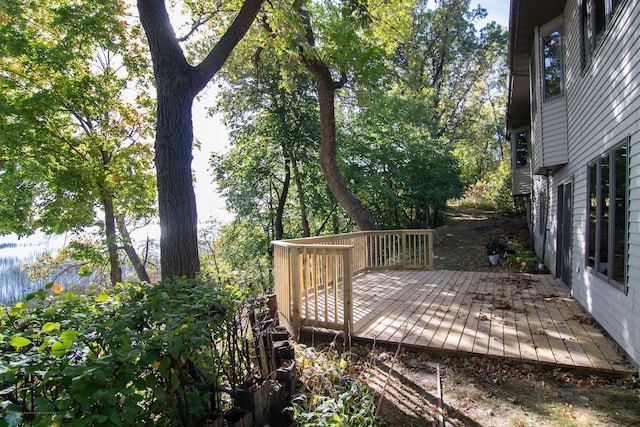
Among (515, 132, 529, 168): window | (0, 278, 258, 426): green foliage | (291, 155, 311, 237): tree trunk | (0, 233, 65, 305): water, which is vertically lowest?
(0, 233, 65, 305): water

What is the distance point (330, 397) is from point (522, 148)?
13422 millimetres

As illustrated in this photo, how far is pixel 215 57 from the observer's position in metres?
4.62

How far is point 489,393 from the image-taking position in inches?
112

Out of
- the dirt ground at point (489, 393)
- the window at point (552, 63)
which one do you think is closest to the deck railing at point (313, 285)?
the dirt ground at point (489, 393)

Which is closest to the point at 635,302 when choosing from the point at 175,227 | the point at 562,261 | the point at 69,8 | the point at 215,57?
the point at 562,261

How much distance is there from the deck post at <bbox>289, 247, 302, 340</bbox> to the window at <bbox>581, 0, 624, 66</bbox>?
4.33 metres

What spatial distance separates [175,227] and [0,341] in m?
2.90

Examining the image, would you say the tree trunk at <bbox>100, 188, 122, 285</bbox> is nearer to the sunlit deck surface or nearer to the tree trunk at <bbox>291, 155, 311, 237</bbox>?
A: the tree trunk at <bbox>291, 155, 311, 237</bbox>

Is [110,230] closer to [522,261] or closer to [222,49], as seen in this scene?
[222,49]

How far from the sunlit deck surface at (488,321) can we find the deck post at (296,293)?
0.66 meters

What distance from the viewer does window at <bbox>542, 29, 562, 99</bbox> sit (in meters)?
6.45

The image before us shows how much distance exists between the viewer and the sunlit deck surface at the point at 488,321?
11.0 feet

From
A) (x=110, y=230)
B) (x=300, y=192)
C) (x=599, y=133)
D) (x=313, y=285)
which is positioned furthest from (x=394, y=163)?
(x=110, y=230)

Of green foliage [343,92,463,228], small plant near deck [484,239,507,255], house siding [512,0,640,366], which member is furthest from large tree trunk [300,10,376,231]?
house siding [512,0,640,366]
